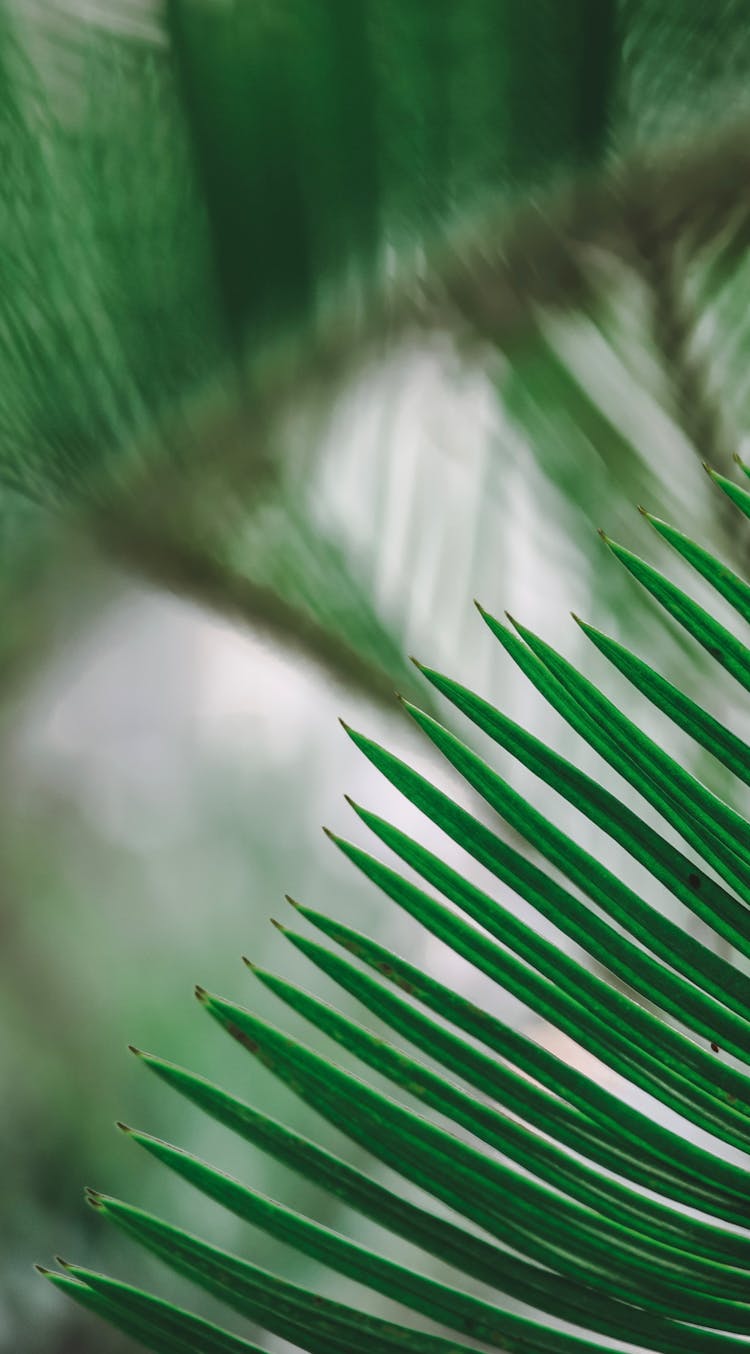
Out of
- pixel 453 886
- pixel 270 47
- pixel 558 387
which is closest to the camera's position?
pixel 453 886

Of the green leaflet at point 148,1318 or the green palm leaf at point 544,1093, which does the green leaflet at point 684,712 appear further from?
the green leaflet at point 148,1318

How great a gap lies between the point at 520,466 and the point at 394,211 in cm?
19

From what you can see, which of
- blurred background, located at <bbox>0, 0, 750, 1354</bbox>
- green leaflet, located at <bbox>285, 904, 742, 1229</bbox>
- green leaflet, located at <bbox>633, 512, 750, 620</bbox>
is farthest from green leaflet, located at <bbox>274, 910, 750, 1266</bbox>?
blurred background, located at <bbox>0, 0, 750, 1354</bbox>

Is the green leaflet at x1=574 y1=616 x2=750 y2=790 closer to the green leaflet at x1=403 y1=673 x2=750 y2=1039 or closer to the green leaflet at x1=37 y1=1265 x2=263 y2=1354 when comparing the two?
the green leaflet at x1=403 y1=673 x2=750 y2=1039

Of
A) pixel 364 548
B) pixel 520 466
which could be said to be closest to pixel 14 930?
pixel 364 548

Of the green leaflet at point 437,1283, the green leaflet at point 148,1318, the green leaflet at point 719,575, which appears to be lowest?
the green leaflet at point 148,1318

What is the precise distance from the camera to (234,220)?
482mm

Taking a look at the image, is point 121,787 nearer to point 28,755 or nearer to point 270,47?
point 28,755

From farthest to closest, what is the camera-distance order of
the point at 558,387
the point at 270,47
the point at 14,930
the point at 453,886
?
the point at 14,930, the point at 558,387, the point at 270,47, the point at 453,886

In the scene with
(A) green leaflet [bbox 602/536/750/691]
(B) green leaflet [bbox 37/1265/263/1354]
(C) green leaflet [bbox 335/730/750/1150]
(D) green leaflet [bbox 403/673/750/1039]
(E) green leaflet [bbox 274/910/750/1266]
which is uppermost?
(A) green leaflet [bbox 602/536/750/691]

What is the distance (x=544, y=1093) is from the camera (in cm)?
21

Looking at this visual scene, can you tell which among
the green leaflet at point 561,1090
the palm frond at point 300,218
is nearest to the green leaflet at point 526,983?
the green leaflet at point 561,1090

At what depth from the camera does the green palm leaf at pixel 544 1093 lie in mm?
211

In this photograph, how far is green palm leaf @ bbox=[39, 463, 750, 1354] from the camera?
0.69 ft
